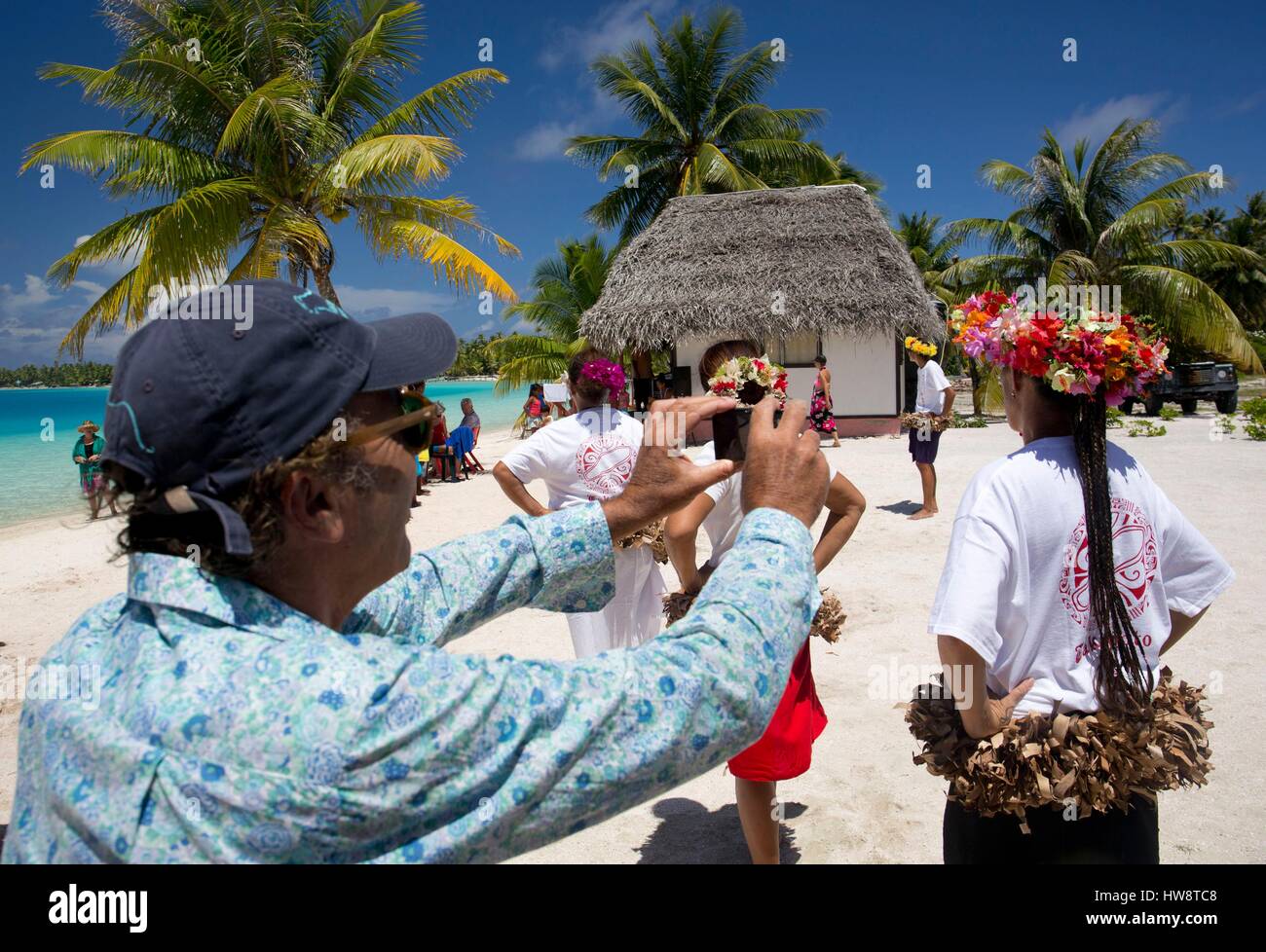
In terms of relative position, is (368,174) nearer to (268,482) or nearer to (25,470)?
(268,482)

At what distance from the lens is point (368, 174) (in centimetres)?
1255

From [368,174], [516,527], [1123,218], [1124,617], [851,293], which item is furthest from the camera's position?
[1123,218]

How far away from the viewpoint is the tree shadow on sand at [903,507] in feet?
31.2

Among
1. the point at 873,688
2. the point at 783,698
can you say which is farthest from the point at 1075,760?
the point at 873,688

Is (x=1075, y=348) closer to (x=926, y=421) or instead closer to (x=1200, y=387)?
(x=926, y=421)

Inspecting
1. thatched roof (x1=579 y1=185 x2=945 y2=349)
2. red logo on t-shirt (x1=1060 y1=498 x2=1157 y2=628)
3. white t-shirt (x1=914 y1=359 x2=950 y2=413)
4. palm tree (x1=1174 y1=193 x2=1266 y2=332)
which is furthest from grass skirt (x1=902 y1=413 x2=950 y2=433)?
palm tree (x1=1174 y1=193 x2=1266 y2=332)

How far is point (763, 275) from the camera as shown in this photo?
1862 cm

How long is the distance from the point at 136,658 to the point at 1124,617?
2.04 metres

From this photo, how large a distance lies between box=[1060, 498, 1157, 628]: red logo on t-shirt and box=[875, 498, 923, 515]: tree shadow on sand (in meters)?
7.63

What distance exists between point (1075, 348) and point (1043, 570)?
0.59 metres

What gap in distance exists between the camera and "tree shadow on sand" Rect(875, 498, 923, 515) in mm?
9516

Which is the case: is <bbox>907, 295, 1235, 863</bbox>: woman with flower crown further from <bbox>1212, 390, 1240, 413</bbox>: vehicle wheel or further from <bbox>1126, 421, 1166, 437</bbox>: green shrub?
<bbox>1212, 390, 1240, 413</bbox>: vehicle wheel

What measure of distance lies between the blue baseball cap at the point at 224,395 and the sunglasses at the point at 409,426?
0.06 meters

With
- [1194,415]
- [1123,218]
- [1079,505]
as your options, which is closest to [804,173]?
[1123,218]
